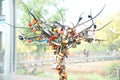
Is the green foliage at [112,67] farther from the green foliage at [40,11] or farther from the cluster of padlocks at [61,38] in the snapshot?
the cluster of padlocks at [61,38]

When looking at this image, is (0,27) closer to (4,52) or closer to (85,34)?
(4,52)

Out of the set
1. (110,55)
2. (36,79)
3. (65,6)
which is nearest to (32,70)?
(36,79)

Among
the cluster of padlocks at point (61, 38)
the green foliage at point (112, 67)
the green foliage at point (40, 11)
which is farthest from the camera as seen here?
the green foliage at point (40, 11)

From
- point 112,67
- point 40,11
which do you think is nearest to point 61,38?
point 112,67

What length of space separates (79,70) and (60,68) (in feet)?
5.76

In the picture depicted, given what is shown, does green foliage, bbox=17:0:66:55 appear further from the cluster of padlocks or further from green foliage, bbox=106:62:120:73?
the cluster of padlocks

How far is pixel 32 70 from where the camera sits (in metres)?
4.59

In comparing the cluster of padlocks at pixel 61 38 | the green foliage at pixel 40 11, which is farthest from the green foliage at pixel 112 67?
the cluster of padlocks at pixel 61 38

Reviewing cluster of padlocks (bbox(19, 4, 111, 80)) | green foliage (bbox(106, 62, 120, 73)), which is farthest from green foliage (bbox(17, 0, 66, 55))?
cluster of padlocks (bbox(19, 4, 111, 80))

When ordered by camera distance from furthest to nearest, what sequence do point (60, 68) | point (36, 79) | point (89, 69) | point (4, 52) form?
point (4, 52) → point (36, 79) → point (89, 69) → point (60, 68)

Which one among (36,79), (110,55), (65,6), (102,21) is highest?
(65,6)

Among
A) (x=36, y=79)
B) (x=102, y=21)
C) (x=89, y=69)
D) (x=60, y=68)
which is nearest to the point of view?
(x=60, y=68)

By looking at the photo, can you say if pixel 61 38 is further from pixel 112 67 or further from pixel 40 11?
pixel 40 11

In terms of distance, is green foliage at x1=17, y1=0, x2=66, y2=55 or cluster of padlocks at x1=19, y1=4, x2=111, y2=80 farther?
green foliage at x1=17, y1=0, x2=66, y2=55
